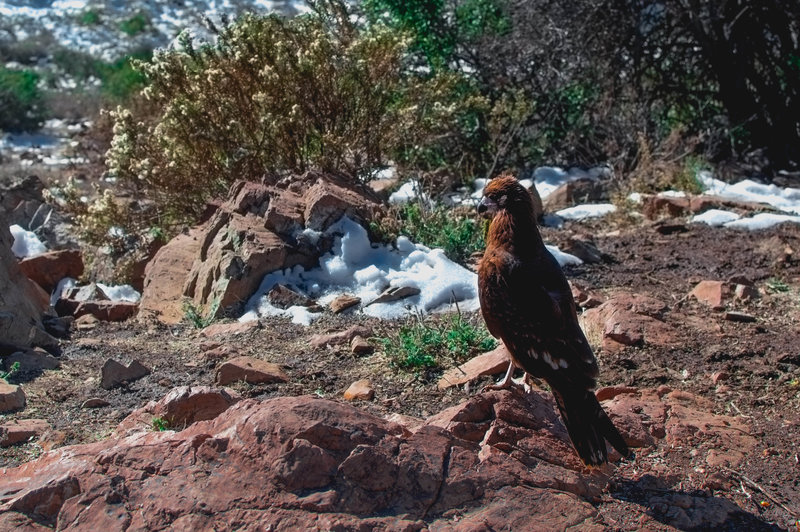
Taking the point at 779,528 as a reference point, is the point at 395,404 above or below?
above

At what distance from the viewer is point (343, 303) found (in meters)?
6.03

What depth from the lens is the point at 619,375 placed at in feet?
15.8

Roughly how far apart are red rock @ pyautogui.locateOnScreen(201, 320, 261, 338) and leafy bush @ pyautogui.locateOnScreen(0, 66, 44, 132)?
45.3ft

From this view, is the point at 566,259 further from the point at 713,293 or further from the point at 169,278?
the point at 169,278

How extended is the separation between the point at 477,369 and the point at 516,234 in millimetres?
1044

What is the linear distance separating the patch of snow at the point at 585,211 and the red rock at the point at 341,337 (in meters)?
4.45

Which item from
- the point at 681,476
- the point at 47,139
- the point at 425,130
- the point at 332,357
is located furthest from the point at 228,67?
the point at 47,139

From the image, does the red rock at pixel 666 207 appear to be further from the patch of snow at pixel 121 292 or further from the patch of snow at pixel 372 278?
the patch of snow at pixel 121 292

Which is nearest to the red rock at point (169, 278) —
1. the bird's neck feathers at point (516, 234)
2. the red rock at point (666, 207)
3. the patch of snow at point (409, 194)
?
the patch of snow at point (409, 194)

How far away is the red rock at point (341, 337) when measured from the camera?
5.30 metres

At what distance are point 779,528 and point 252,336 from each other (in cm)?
322

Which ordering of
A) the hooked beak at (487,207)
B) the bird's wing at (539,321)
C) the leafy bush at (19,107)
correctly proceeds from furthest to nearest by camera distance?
the leafy bush at (19,107) → the hooked beak at (487,207) → the bird's wing at (539,321)

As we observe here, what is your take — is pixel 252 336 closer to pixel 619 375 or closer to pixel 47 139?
pixel 619 375

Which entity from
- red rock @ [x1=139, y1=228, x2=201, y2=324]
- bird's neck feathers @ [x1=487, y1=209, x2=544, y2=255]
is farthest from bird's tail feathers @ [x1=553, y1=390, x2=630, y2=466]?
red rock @ [x1=139, y1=228, x2=201, y2=324]
